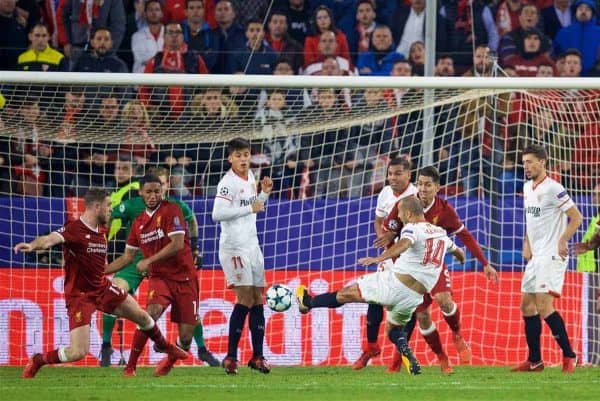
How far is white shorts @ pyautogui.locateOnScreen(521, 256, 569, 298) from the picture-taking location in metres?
11.7

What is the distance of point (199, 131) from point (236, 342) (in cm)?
305

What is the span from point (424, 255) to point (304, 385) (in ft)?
5.14

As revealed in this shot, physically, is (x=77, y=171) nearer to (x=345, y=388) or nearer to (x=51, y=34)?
(x=51, y=34)

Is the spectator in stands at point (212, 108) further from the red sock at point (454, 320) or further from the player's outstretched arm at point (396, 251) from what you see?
the player's outstretched arm at point (396, 251)

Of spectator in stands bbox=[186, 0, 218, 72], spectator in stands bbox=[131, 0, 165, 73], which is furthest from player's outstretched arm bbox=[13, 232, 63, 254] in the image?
spectator in stands bbox=[186, 0, 218, 72]

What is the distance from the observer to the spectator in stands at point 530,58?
55.3ft

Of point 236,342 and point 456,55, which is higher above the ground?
point 456,55

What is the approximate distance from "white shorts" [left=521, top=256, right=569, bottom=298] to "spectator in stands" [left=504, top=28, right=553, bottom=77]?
18.2 ft

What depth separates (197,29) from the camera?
17078 millimetres

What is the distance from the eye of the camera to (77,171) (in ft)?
46.8

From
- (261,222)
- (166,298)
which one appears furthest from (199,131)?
(166,298)

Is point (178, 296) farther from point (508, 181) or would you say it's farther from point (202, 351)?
point (508, 181)

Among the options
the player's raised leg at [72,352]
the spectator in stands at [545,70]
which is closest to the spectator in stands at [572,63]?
the spectator in stands at [545,70]

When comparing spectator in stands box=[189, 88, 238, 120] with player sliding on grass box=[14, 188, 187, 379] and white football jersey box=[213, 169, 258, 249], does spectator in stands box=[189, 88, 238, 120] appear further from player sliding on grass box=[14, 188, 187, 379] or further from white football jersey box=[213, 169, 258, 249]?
player sliding on grass box=[14, 188, 187, 379]
